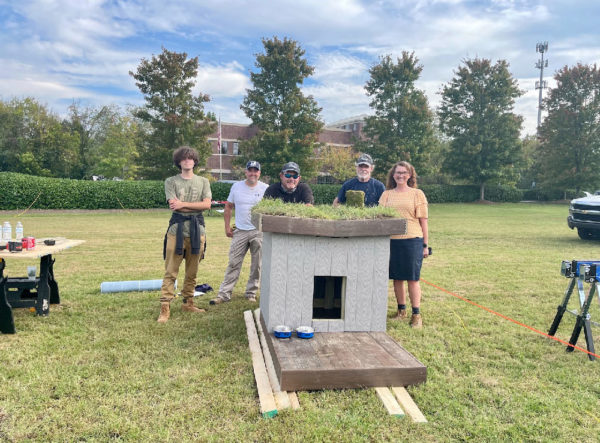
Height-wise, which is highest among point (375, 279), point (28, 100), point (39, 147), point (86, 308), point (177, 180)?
point (28, 100)

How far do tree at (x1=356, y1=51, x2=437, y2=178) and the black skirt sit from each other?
28098 millimetres

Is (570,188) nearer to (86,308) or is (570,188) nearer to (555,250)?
(555,250)

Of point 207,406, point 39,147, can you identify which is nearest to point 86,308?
point 207,406

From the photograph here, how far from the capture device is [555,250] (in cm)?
1041

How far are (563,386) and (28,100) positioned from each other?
45.8 meters

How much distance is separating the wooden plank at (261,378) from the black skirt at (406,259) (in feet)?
5.41

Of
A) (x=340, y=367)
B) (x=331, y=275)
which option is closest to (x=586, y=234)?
(x=331, y=275)

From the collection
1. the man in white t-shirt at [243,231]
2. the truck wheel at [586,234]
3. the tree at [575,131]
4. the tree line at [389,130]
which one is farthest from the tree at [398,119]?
the man in white t-shirt at [243,231]

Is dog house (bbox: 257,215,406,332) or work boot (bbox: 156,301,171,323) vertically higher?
dog house (bbox: 257,215,406,332)

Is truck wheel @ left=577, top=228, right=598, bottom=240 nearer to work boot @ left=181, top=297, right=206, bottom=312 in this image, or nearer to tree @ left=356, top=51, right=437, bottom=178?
work boot @ left=181, top=297, right=206, bottom=312

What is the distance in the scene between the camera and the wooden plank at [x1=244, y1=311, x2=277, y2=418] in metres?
2.81

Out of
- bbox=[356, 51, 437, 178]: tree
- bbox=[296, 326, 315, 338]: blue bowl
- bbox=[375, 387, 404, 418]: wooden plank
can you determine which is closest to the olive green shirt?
bbox=[296, 326, 315, 338]: blue bowl

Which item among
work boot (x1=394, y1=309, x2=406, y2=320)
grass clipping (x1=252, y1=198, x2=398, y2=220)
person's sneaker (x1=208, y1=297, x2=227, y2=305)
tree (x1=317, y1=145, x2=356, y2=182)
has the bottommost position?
person's sneaker (x1=208, y1=297, x2=227, y2=305)

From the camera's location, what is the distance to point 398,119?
33688mm
